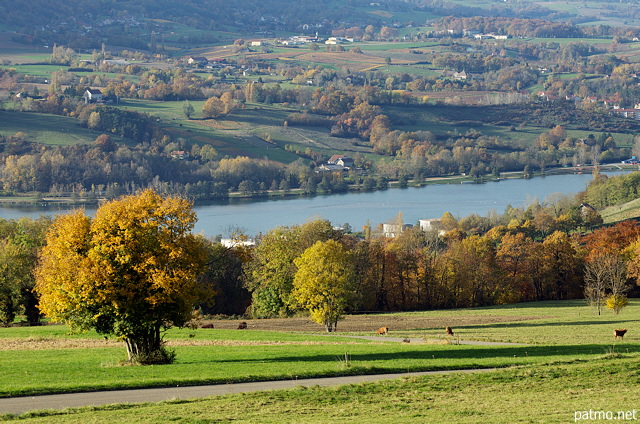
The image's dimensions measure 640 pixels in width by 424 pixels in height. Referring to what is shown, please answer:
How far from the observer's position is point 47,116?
5433 inches

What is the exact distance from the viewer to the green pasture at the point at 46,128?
127m

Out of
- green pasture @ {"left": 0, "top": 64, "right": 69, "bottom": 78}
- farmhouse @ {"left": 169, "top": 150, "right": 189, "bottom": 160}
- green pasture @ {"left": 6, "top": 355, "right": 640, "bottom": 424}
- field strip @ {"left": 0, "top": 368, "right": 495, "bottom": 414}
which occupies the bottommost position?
field strip @ {"left": 0, "top": 368, "right": 495, "bottom": 414}

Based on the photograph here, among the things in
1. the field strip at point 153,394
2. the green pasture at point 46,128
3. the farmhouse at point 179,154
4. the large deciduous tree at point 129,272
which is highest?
the green pasture at point 46,128

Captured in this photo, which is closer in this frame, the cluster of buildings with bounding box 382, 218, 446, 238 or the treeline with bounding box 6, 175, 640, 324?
the treeline with bounding box 6, 175, 640, 324

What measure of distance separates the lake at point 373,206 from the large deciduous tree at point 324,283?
147 feet

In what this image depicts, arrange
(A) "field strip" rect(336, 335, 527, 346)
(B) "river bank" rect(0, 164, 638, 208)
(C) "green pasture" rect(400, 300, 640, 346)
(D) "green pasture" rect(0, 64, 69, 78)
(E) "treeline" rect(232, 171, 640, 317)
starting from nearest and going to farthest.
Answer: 1. (A) "field strip" rect(336, 335, 527, 346)
2. (C) "green pasture" rect(400, 300, 640, 346)
3. (E) "treeline" rect(232, 171, 640, 317)
4. (B) "river bank" rect(0, 164, 638, 208)
5. (D) "green pasture" rect(0, 64, 69, 78)

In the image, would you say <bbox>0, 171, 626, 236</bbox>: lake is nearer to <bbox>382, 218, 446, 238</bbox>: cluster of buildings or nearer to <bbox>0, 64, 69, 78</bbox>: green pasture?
<bbox>382, 218, 446, 238</bbox>: cluster of buildings

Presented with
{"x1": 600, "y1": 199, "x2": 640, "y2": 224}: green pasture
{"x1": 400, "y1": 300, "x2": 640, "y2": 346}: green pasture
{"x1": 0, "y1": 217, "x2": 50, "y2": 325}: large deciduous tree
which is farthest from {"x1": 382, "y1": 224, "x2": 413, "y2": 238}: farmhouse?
{"x1": 0, "y1": 217, "x2": 50, "y2": 325}: large deciduous tree

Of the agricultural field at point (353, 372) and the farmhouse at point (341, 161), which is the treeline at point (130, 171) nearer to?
the farmhouse at point (341, 161)

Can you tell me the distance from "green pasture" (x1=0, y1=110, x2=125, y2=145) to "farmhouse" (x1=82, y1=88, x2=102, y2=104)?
13.6 m

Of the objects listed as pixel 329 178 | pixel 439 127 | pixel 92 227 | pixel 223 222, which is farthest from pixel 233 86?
pixel 92 227

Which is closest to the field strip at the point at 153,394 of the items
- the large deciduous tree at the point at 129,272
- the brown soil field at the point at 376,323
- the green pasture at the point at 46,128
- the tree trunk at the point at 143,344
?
the large deciduous tree at the point at 129,272

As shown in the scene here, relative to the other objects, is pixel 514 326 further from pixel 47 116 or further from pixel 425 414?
pixel 47 116

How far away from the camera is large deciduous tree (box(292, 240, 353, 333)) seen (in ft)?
117
